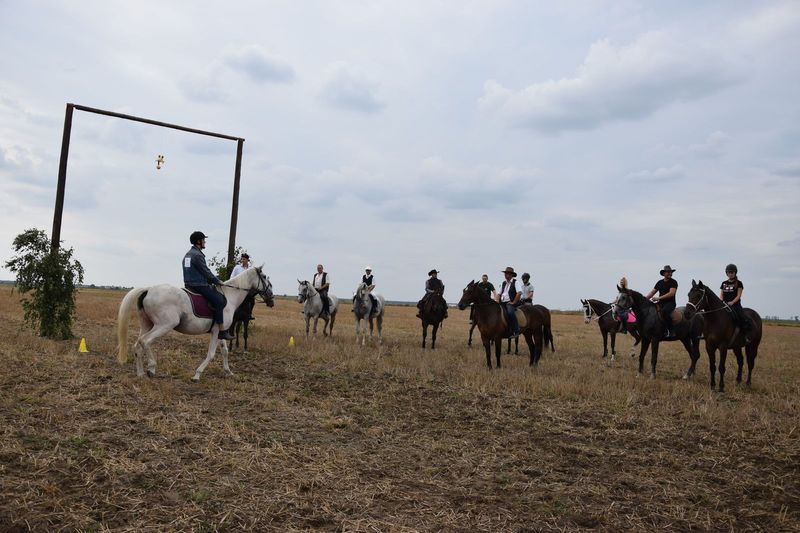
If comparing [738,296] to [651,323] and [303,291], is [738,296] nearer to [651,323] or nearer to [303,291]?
[651,323]

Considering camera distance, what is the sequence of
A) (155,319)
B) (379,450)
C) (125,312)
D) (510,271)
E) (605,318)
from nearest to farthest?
(379,450) → (125,312) → (155,319) → (510,271) → (605,318)

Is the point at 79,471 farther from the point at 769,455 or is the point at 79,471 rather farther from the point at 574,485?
the point at 769,455

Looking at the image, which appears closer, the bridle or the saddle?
the saddle

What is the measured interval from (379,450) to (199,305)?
17.1 ft

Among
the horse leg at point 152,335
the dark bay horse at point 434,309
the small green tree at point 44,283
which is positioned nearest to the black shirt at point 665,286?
the dark bay horse at point 434,309

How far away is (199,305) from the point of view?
33.4ft

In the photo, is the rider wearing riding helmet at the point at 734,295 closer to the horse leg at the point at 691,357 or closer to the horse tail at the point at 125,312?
the horse leg at the point at 691,357

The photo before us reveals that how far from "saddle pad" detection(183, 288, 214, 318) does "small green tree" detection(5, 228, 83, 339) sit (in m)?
6.50

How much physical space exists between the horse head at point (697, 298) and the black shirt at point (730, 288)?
64 cm

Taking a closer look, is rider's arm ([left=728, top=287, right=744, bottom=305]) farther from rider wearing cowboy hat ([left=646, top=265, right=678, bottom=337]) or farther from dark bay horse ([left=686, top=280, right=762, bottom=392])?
rider wearing cowboy hat ([left=646, top=265, right=678, bottom=337])

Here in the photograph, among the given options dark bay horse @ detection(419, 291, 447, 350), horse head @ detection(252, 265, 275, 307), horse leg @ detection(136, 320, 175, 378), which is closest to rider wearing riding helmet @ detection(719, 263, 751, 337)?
dark bay horse @ detection(419, 291, 447, 350)

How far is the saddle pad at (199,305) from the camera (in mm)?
10125

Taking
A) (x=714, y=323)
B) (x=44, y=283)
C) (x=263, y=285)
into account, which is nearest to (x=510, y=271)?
(x=714, y=323)

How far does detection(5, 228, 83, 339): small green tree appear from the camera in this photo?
14.1 meters
